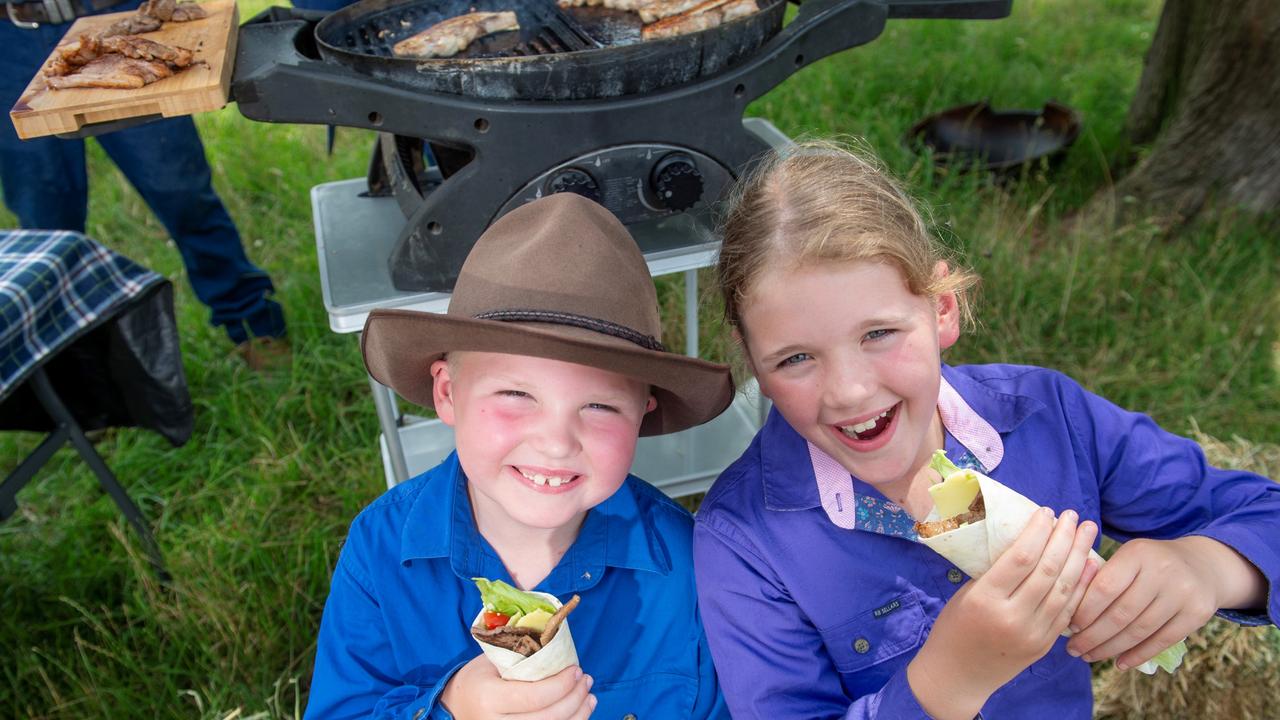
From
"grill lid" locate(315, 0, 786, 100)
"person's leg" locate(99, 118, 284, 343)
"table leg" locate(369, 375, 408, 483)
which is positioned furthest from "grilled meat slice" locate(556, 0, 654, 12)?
"person's leg" locate(99, 118, 284, 343)

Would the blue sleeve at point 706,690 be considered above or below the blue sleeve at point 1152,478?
below

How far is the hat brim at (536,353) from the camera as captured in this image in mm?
1359

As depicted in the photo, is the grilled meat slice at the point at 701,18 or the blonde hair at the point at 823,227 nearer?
the blonde hair at the point at 823,227

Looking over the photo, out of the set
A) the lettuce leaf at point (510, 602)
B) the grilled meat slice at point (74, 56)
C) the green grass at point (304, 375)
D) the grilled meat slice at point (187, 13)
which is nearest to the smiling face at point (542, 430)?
the lettuce leaf at point (510, 602)

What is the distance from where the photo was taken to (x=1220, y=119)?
390 centimetres

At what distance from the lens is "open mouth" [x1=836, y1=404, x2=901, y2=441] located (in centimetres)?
156

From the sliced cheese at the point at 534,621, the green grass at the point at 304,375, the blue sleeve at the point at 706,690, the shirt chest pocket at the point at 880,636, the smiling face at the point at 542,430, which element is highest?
the smiling face at the point at 542,430

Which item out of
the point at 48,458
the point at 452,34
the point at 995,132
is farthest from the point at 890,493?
the point at 995,132

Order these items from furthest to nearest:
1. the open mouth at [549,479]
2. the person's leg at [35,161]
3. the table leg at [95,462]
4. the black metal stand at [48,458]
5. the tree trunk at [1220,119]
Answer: the tree trunk at [1220,119] < the person's leg at [35,161] < the table leg at [95,462] < the black metal stand at [48,458] < the open mouth at [549,479]

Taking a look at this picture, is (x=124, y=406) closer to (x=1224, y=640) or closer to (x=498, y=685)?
(x=498, y=685)

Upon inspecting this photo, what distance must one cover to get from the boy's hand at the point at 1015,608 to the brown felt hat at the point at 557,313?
0.49 meters

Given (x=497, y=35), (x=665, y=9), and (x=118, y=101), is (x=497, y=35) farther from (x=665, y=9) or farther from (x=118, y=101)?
(x=118, y=101)

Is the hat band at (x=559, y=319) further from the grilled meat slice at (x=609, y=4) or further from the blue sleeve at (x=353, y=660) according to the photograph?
the grilled meat slice at (x=609, y=4)

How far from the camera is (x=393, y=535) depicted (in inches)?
65.8
